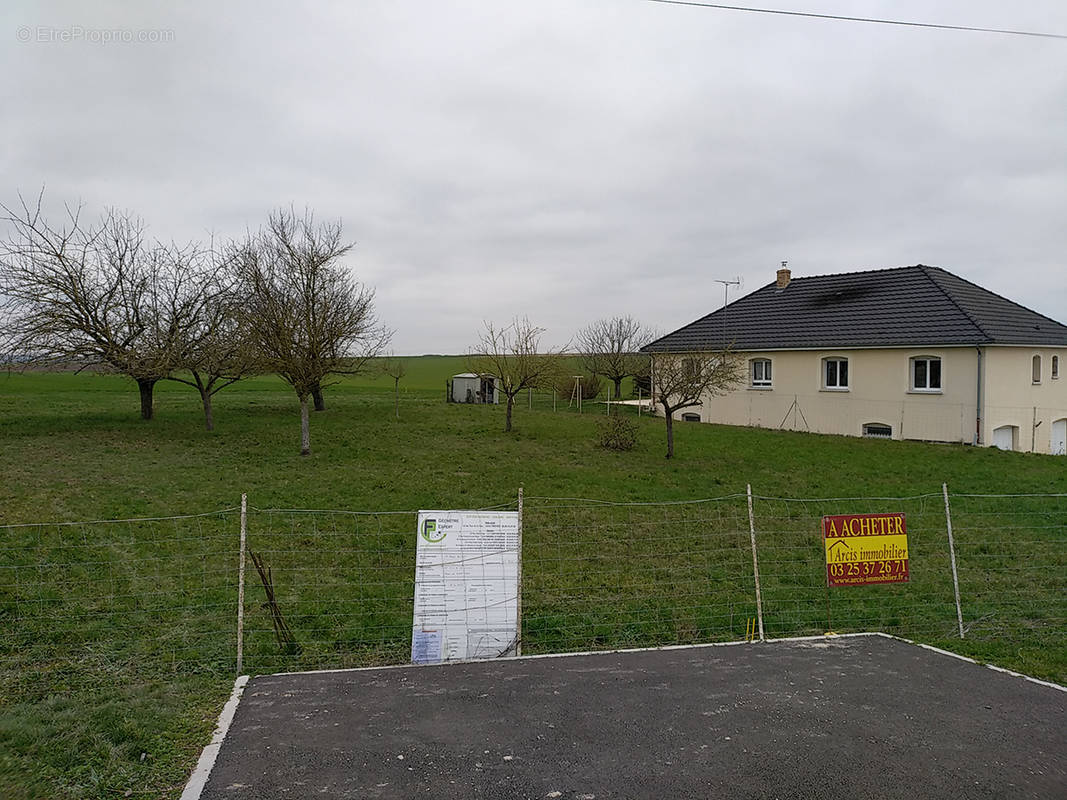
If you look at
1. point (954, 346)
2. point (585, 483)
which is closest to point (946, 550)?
point (585, 483)

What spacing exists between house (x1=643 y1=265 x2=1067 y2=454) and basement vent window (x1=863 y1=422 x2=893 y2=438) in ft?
0.12

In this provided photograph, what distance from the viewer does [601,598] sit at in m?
7.53

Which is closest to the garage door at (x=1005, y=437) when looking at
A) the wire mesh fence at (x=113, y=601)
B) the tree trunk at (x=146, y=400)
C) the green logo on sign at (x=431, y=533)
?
the green logo on sign at (x=431, y=533)

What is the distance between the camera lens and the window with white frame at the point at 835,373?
82.5 ft

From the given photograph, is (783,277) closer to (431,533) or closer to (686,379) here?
(686,379)

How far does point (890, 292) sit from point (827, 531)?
21886 millimetres

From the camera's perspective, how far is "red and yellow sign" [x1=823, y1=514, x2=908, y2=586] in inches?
264

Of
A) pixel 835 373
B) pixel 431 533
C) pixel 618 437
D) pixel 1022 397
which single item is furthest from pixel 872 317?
pixel 431 533

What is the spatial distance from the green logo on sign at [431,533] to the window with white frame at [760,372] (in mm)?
23302

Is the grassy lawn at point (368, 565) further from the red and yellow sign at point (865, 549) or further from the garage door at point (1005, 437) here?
the garage door at point (1005, 437)

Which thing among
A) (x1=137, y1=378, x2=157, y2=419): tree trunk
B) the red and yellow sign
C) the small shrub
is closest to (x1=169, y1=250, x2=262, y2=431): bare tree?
(x1=137, y1=378, x2=157, y2=419): tree trunk

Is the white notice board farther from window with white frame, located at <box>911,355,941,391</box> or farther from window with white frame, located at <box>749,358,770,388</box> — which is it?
window with white frame, located at <box>749,358,770,388</box>

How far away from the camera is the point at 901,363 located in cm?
2327

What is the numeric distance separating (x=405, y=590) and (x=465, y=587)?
168cm
